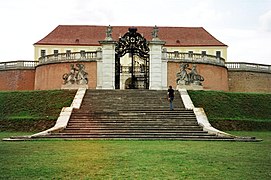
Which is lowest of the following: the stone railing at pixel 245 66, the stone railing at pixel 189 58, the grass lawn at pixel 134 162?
the grass lawn at pixel 134 162

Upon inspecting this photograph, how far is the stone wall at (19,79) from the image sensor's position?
4584 cm

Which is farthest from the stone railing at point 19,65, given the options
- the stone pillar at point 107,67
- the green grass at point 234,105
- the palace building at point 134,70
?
the green grass at point 234,105

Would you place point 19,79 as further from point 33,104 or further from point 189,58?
point 33,104

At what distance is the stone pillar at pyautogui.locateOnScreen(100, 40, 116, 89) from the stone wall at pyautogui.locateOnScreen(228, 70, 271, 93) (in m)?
11.7

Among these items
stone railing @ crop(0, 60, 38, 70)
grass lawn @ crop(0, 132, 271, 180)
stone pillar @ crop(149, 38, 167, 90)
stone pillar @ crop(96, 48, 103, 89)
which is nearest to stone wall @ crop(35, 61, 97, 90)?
stone pillar @ crop(96, 48, 103, 89)

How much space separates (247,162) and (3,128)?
17396 mm

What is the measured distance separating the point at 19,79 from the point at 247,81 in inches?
802

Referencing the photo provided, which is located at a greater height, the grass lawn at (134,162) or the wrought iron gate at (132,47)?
the wrought iron gate at (132,47)

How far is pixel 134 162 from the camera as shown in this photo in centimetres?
1234

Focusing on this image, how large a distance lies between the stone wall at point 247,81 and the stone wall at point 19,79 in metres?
17.8

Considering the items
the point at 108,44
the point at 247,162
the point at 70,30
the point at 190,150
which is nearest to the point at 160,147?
the point at 190,150

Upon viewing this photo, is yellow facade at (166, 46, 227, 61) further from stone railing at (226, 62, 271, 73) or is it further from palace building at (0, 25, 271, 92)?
palace building at (0, 25, 271, 92)

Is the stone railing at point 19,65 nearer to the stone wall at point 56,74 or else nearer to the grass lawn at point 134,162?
the stone wall at point 56,74

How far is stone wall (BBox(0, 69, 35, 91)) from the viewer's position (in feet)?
150
